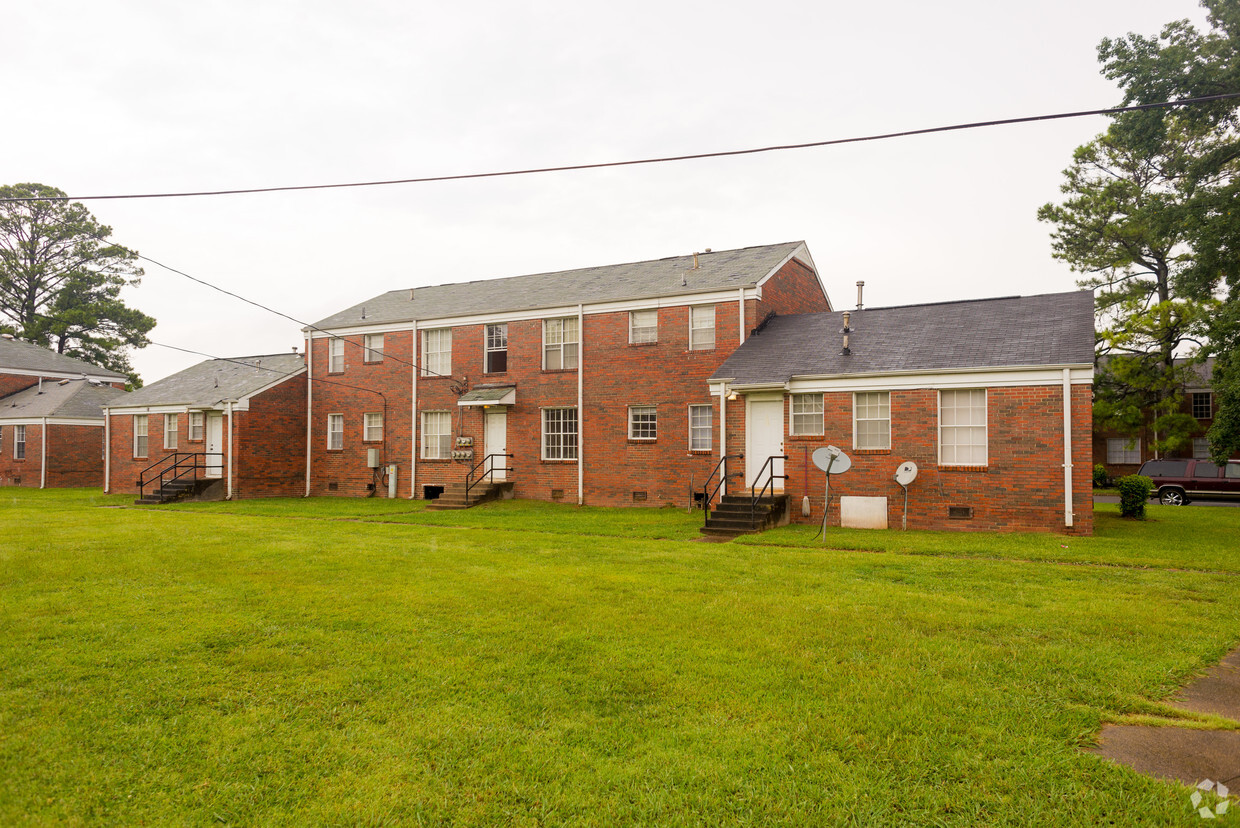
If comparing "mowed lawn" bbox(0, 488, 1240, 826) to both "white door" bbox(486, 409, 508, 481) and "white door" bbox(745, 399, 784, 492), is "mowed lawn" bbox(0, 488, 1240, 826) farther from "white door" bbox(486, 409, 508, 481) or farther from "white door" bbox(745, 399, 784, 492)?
"white door" bbox(486, 409, 508, 481)

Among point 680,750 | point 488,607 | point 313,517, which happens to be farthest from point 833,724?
point 313,517

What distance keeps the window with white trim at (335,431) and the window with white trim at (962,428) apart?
21026 mm

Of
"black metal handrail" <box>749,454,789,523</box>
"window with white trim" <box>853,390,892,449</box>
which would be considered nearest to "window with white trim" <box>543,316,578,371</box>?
"black metal handrail" <box>749,454,789,523</box>

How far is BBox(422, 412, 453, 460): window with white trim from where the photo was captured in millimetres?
25250

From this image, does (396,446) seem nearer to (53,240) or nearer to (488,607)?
(488,607)

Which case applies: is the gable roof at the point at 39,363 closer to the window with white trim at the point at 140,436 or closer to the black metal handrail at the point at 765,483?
the window with white trim at the point at 140,436

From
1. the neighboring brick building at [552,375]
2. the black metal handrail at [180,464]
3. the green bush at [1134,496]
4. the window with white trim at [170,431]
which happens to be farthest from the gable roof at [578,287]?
the green bush at [1134,496]

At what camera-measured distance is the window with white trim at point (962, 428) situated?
51.7ft

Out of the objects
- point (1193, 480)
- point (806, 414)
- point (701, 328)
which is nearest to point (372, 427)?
point (701, 328)

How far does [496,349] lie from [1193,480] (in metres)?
25.1

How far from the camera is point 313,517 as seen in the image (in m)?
19.0

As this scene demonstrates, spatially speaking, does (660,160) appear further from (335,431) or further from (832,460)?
(335,431)

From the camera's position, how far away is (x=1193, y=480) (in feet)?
84.0

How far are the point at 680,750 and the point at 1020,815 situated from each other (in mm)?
1797
